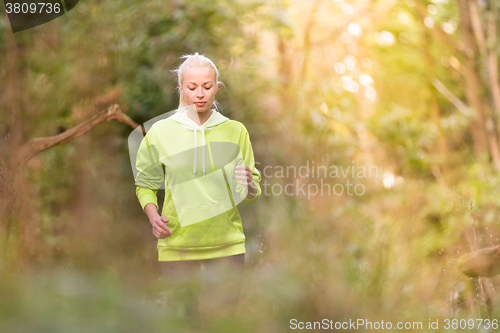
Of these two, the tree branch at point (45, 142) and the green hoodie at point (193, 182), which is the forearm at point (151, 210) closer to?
the green hoodie at point (193, 182)

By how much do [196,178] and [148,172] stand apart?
0.49 feet

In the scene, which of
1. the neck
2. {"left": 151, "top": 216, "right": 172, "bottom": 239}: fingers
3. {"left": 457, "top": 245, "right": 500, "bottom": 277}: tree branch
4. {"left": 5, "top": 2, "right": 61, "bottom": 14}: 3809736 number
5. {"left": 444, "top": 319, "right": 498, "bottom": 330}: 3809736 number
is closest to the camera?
{"left": 151, "top": 216, "right": 172, "bottom": 239}: fingers

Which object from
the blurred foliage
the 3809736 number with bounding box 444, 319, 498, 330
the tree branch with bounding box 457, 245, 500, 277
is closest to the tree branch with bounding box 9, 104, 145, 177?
the blurred foliage

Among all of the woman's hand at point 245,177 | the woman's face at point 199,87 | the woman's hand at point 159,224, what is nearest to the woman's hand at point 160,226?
the woman's hand at point 159,224

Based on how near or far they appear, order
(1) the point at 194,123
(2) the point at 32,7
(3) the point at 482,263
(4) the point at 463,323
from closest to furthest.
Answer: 1. (1) the point at 194,123
2. (4) the point at 463,323
3. (3) the point at 482,263
4. (2) the point at 32,7

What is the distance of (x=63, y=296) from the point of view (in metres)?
0.68

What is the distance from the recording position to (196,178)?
1.42 metres

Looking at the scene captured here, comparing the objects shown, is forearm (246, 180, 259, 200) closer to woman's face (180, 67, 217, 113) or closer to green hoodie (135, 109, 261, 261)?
green hoodie (135, 109, 261, 261)

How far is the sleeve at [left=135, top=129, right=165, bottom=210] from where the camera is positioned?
1.40 meters

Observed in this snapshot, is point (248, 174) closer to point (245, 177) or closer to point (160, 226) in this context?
point (245, 177)

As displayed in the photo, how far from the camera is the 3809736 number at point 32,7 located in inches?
91.0

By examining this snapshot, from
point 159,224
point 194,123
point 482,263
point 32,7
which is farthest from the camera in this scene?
point 32,7

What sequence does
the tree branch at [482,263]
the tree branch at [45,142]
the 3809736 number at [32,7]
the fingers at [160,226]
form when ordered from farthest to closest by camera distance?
the 3809736 number at [32,7] < the tree branch at [482,263] < the tree branch at [45,142] < the fingers at [160,226]

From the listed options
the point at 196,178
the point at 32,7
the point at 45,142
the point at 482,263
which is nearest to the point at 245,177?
the point at 196,178
